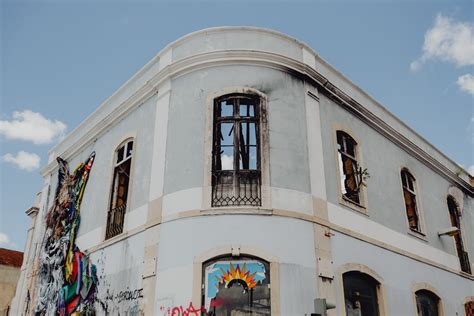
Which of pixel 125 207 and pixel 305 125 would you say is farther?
pixel 125 207

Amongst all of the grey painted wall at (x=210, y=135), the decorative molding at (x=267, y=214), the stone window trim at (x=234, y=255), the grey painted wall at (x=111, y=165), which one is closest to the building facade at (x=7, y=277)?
the grey painted wall at (x=111, y=165)

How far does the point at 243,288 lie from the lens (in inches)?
348

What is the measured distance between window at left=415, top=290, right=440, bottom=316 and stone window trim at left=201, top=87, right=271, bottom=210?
5.96m

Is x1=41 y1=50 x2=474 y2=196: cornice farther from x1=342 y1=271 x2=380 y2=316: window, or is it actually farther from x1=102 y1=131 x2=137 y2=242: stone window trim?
x1=342 y1=271 x2=380 y2=316: window

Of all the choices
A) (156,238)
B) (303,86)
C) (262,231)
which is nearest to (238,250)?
(262,231)

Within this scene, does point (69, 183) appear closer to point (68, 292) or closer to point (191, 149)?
point (68, 292)

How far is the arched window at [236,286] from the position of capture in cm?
870

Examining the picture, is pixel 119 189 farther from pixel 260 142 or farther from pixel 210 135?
pixel 260 142

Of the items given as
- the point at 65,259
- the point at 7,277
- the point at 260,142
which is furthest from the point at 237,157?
the point at 7,277

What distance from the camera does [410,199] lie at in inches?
569

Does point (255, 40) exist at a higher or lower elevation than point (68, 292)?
higher

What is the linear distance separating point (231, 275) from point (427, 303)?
23.0 ft

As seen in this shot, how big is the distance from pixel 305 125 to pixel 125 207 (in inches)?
196

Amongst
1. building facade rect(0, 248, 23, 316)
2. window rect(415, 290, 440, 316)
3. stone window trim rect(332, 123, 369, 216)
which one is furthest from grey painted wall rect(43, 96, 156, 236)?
building facade rect(0, 248, 23, 316)
